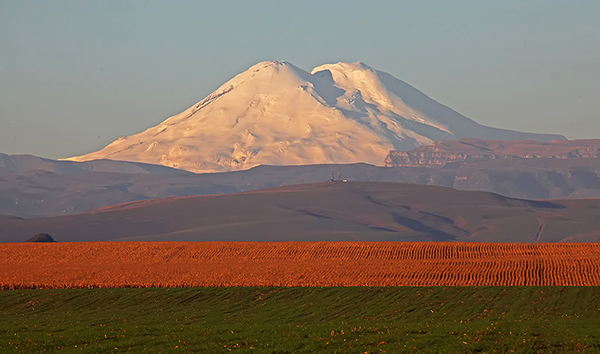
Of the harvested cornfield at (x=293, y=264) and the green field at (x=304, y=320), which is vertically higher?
the green field at (x=304, y=320)

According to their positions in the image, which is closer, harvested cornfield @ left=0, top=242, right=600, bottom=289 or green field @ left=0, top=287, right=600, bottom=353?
green field @ left=0, top=287, right=600, bottom=353

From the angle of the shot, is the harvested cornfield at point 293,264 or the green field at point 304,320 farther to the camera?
the harvested cornfield at point 293,264

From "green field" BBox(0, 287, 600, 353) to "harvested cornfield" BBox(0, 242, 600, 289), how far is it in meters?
5.99

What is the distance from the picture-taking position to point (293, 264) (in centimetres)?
6619

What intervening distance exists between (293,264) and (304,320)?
28.9 metres

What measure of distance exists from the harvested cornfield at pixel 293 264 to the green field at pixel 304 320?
5.99 m

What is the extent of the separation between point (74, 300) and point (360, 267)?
23.2 metres

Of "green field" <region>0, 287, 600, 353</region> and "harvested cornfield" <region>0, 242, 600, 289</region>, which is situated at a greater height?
"green field" <region>0, 287, 600, 353</region>

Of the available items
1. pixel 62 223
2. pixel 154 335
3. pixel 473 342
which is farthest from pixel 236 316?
pixel 62 223

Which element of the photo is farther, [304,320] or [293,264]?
[293,264]

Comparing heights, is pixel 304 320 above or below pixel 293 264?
above

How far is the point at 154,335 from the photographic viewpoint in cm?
3056

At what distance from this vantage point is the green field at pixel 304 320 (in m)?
27.6

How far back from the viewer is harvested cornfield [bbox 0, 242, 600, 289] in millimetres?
53625
